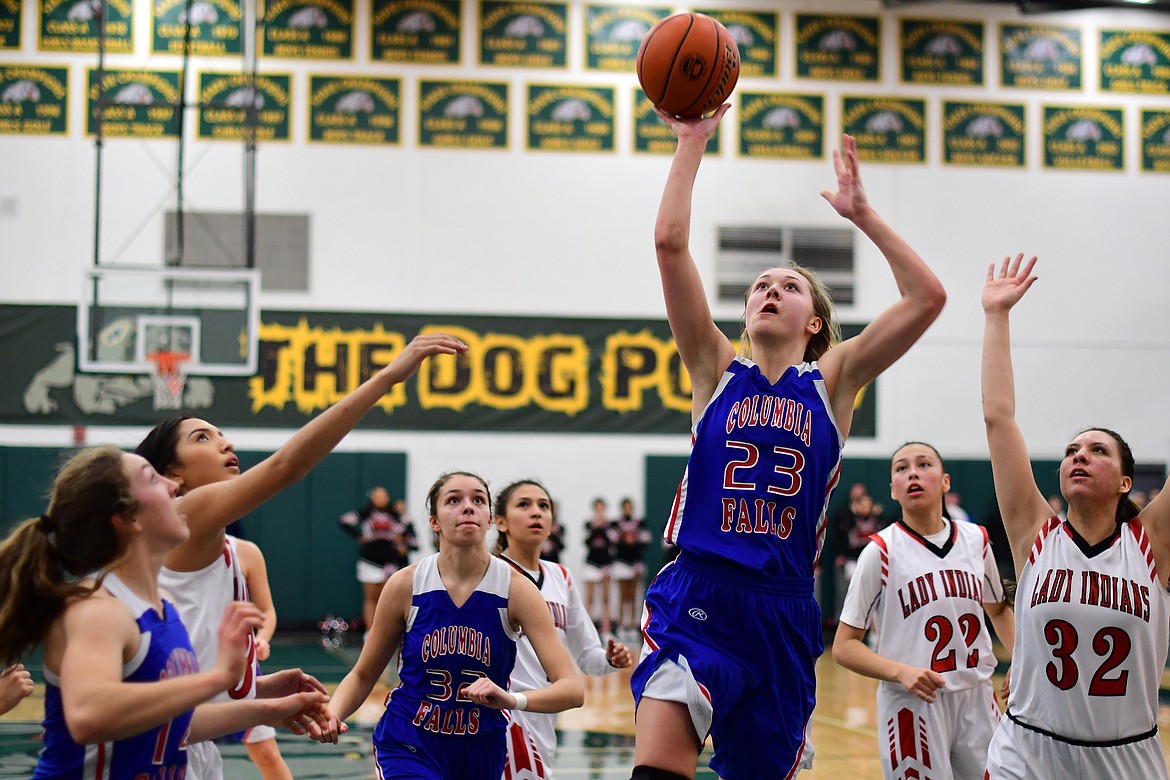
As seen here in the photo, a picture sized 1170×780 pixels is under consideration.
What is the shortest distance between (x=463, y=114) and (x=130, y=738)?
14.2 metres

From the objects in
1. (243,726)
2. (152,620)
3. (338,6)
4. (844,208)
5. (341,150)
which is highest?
(338,6)

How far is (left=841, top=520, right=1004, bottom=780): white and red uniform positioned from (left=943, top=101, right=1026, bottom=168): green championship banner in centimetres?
1242

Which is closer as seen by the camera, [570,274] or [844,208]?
[844,208]

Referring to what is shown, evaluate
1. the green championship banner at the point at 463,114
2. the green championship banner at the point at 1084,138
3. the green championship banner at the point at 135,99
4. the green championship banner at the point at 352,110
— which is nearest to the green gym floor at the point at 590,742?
the green championship banner at the point at 135,99

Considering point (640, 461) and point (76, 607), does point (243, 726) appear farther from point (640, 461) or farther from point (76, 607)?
point (640, 461)

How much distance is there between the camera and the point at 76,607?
101 inches

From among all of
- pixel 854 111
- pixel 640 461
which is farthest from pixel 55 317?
pixel 854 111

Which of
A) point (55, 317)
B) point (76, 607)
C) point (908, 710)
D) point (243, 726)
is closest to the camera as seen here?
point (76, 607)

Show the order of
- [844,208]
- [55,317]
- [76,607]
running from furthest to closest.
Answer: [55,317]
[844,208]
[76,607]

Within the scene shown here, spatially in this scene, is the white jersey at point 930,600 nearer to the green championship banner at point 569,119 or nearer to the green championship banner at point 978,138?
the green championship banner at point 569,119

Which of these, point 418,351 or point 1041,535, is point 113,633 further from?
point 1041,535

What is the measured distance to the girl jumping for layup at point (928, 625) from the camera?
5031 millimetres

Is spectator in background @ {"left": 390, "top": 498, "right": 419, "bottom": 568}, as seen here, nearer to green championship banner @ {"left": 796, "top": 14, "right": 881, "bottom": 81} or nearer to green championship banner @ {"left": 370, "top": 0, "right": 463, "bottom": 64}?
green championship banner @ {"left": 370, "top": 0, "right": 463, "bottom": 64}

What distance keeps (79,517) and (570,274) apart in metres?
13.6
